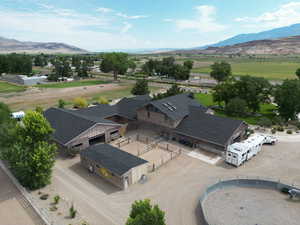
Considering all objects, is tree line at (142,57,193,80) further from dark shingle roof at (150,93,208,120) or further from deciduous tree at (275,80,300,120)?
deciduous tree at (275,80,300,120)

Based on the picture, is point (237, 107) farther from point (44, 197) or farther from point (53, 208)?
point (44, 197)

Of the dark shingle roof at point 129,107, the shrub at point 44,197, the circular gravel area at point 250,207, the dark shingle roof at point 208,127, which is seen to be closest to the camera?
the circular gravel area at point 250,207

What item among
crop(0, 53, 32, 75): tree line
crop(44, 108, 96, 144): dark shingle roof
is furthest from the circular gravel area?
crop(0, 53, 32, 75): tree line

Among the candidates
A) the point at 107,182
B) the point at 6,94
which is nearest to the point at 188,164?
the point at 107,182

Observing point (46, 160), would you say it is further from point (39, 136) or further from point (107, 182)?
point (107, 182)

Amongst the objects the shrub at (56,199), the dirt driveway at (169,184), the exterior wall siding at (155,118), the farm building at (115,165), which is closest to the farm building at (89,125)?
the exterior wall siding at (155,118)

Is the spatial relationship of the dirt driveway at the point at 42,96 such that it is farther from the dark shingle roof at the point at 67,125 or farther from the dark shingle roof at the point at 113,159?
the dark shingle roof at the point at 113,159

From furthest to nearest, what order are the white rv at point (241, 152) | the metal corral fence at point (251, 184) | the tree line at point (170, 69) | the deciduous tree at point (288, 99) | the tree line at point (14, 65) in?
the tree line at point (14, 65) < the tree line at point (170, 69) < the deciduous tree at point (288, 99) < the white rv at point (241, 152) < the metal corral fence at point (251, 184)
